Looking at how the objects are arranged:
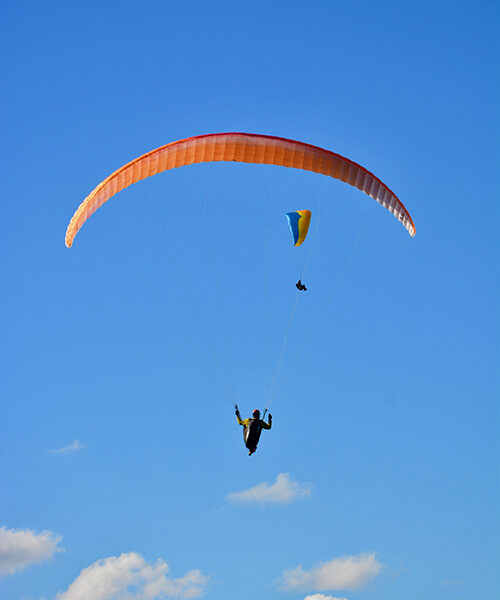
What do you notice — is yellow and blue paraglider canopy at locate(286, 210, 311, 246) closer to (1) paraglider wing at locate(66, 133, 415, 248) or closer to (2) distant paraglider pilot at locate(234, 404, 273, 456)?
(1) paraglider wing at locate(66, 133, 415, 248)

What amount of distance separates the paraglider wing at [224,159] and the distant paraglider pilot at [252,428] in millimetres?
7643

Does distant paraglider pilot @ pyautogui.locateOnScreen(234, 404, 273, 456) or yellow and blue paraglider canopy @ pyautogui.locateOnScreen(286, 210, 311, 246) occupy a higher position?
yellow and blue paraglider canopy @ pyautogui.locateOnScreen(286, 210, 311, 246)

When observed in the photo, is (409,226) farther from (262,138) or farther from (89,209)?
(89,209)

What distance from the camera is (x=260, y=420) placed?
2781cm

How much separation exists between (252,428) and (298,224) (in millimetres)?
6963

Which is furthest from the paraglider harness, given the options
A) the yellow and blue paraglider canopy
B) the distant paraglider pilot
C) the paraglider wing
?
the paraglider wing

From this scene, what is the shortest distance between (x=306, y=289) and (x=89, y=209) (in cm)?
743

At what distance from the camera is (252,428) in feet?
90.4

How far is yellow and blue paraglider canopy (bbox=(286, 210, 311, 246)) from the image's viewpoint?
2977 cm

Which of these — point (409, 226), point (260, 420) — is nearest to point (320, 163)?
point (409, 226)

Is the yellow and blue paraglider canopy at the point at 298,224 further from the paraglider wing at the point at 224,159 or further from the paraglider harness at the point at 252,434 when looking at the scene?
the paraglider harness at the point at 252,434

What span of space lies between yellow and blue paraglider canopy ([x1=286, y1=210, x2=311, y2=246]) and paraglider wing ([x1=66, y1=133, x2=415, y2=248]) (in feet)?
5.89

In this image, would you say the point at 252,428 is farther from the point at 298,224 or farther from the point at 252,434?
the point at 298,224

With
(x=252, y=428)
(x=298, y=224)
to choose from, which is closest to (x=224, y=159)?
(x=298, y=224)
